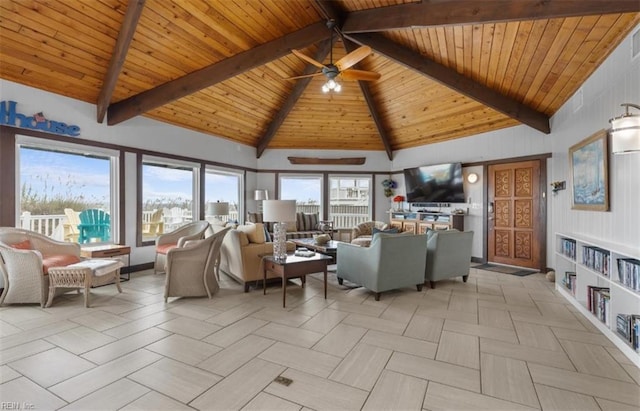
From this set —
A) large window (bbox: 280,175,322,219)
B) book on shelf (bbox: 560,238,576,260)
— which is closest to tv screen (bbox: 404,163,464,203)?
large window (bbox: 280,175,322,219)

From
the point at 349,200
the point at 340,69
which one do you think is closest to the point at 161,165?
the point at 340,69

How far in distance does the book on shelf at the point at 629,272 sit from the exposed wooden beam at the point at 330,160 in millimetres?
6484

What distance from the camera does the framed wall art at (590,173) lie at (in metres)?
3.44

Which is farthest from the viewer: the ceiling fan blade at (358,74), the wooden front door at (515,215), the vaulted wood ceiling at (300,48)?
the wooden front door at (515,215)

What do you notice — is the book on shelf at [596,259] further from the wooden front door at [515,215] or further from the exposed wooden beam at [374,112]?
the exposed wooden beam at [374,112]

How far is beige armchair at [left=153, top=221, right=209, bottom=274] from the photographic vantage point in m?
5.35

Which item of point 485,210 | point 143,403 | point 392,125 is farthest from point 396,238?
point 392,125

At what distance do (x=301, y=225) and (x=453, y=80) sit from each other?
499 cm

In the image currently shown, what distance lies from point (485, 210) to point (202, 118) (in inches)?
262

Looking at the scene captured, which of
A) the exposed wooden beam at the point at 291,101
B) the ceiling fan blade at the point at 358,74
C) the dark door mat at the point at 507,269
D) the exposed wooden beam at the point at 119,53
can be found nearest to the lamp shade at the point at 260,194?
the exposed wooden beam at the point at 291,101

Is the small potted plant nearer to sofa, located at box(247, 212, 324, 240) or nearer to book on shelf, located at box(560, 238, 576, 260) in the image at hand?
sofa, located at box(247, 212, 324, 240)

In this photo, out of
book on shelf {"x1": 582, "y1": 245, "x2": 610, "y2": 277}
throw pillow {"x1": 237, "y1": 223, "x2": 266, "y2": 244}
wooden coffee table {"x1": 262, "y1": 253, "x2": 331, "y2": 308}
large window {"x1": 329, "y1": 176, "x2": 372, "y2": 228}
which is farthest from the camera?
large window {"x1": 329, "y1": 176, "x2": 372, "y2": 228}

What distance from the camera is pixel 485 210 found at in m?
6.84

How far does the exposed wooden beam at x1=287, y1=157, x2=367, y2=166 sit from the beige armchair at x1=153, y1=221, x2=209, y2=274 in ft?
12.0
